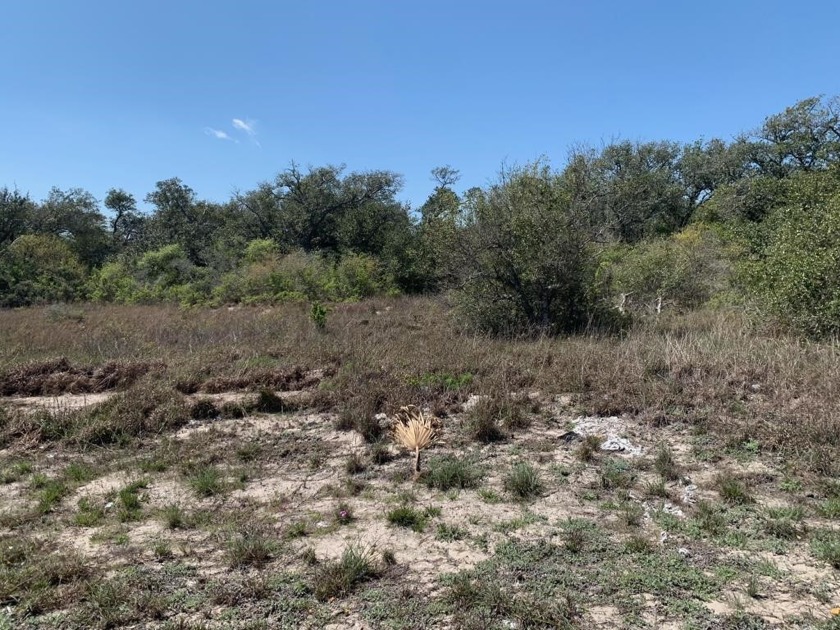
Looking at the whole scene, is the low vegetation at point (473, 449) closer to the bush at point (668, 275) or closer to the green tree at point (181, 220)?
the bush at point (668, 275)

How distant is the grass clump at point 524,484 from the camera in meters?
4.40

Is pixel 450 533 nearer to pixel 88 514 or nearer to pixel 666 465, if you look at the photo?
pixel 666 465

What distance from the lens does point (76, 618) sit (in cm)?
289

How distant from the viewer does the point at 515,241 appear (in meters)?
11.2

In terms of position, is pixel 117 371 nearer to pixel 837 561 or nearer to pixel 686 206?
pixel 837 561

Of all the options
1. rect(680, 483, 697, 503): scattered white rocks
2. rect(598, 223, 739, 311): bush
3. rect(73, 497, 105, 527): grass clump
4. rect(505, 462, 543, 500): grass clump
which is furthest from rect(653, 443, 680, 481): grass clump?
rect(598, 223, 739, 311): bush

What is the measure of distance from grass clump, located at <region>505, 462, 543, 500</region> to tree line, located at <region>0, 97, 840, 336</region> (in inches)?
259

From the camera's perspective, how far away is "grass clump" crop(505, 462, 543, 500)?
4398mm

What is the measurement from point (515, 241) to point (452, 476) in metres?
7.47

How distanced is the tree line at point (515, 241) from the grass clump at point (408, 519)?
7647mm

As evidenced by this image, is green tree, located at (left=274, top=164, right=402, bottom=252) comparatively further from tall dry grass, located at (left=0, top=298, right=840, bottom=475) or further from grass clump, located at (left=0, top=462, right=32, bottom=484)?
grass clump, located at (left=0, top=462, right=32, bottom=484)

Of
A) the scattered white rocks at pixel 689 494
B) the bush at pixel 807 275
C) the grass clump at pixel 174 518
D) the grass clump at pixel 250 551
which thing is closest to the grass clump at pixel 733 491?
the scattered white rocks at pixel 689 494

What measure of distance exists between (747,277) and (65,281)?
97.2ft

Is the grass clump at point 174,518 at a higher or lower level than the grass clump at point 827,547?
lower
